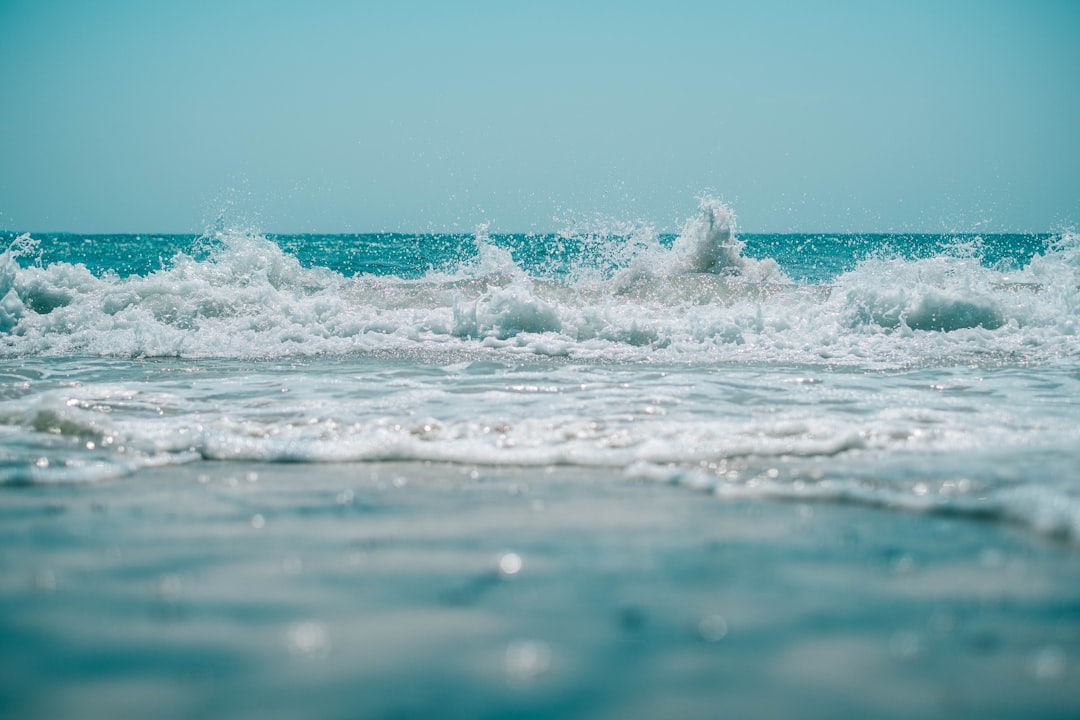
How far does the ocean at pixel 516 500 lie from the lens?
1.85 m

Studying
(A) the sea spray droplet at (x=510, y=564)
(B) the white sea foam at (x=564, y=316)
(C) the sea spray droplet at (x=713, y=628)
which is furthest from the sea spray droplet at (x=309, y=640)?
(B) the white sea foam at (x=564, y=316)

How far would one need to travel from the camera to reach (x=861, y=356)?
7.96 m

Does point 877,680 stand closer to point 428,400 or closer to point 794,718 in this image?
point 794,718

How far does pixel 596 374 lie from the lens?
675 cm

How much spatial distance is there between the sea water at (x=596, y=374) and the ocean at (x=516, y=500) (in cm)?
3

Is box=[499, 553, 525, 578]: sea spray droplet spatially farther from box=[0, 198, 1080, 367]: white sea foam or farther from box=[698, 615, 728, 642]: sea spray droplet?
box=[0, 198, 1080, 367]: white sea foam

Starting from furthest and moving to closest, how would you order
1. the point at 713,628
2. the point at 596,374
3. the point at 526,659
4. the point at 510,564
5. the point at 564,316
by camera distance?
1. the point at 564,316
2. the point at 596,374
3. the point at 510,564
4. the point at 713,628
5. the point at 526,659

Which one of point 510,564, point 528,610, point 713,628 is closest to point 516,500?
point 510,564

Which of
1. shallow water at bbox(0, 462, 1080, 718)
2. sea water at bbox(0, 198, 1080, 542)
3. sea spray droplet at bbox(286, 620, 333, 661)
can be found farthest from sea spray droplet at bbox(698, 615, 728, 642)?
→ sea water at bbox(0, 198, 1080, 542)

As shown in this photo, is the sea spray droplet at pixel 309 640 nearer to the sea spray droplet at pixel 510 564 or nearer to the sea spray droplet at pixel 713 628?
the sea spray droplet at pixel 510 564

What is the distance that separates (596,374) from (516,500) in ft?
11.9

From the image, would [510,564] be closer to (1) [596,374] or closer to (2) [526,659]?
(2) [526,659]

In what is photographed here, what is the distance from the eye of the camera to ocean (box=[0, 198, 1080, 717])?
185cm

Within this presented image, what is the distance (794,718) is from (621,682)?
13.1 inches
